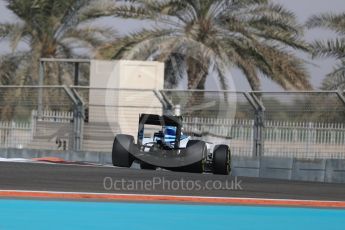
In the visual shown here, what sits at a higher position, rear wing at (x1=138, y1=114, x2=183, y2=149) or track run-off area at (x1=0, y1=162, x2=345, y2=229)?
rear wing at (x1=138, y1=114, x2=183, y2=149)

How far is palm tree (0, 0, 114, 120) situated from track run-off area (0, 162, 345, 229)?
20554 millimetres

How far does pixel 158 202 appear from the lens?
10.4m

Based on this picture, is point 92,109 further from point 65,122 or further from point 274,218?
point 274,218

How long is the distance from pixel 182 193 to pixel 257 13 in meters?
20.3

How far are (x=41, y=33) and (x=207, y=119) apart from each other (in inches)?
679

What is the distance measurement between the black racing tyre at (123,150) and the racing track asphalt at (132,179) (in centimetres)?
85

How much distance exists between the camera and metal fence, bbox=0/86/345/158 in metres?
18.2

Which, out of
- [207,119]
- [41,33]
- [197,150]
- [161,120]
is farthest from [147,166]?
[41,33]

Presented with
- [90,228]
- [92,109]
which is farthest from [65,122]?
[90,228]

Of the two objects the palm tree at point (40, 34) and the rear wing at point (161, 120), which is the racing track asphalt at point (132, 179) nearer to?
the rear wing at point (161, 120)

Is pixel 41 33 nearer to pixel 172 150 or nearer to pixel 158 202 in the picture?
pixel 172 150

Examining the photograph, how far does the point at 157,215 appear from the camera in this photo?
9062 mm

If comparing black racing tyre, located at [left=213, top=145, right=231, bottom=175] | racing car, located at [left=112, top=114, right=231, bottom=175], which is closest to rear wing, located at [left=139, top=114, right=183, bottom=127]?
racing car, located at [left=112, top=114, right=231, bottom=175]

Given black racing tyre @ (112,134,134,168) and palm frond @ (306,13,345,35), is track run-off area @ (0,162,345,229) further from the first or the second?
palm frond @ (306,13,345,35)
